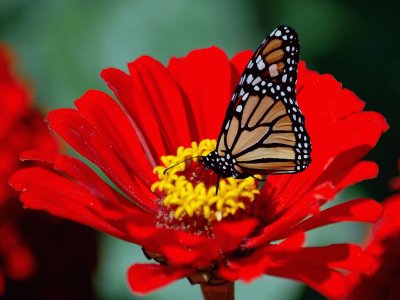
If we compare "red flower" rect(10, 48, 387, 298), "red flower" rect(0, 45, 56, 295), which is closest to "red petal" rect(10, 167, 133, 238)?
"red flower" rect(10, 48, 387, 298)

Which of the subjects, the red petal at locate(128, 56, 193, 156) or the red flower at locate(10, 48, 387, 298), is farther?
the red petal at locate(128, 56, 193, 156)

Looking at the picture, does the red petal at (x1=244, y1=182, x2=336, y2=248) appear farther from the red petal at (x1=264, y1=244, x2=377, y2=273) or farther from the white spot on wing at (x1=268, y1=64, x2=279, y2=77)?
the white spot on wing at (x1=268, y1=64, x2=279, y2=77)

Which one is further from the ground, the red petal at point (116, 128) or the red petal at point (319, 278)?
the red petal at point (116, 128)

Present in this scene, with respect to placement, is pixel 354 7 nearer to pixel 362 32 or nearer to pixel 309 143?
pixel 362 32

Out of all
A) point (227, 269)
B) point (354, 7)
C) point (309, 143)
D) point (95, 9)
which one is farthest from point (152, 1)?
point (227, 269)

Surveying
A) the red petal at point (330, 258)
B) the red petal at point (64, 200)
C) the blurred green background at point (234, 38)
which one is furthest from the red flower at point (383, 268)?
the blurred green background at point (234, 38)

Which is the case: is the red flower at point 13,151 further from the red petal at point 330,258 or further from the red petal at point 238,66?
the red petal at point 330,258

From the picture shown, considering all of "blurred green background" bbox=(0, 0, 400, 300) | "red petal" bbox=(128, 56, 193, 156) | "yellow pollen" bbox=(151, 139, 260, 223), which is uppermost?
"blurred green background" bbox=(0, 0, 400, 300)
